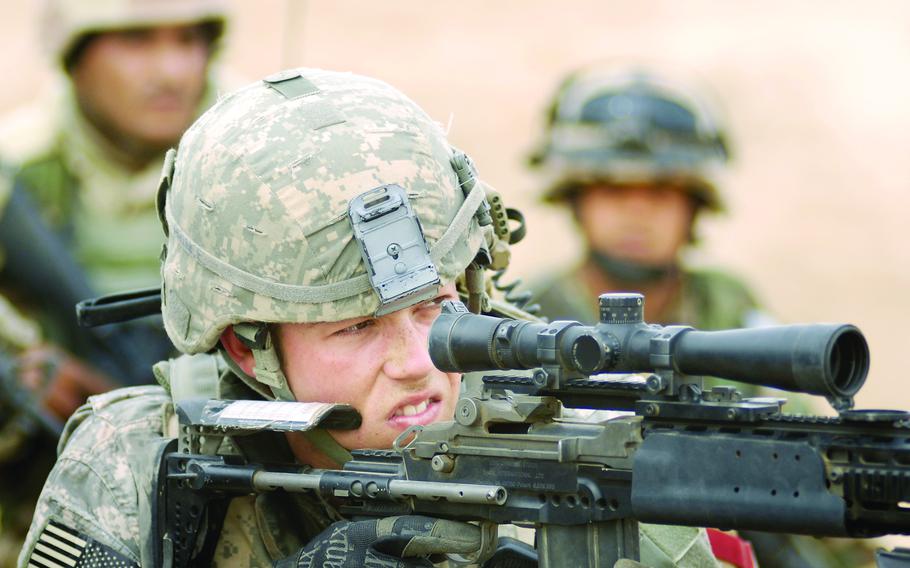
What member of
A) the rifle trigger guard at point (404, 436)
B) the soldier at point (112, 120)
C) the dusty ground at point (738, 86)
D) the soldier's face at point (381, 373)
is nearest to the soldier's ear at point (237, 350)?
the soldier's face at point (381, 373)

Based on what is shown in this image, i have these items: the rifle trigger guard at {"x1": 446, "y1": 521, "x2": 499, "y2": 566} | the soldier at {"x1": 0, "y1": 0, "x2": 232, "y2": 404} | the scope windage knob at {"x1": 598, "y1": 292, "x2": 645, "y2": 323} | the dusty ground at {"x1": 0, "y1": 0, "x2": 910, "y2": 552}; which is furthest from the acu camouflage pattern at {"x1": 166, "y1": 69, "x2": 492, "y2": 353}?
the dusty ground at {"x1": 0, "y1": 0, "x2": 910, "y2": 552}

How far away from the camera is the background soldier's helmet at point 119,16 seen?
11180 mm

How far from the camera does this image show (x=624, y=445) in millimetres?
4027

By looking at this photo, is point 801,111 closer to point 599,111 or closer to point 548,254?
point 548,254

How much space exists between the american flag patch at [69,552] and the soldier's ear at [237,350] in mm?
638

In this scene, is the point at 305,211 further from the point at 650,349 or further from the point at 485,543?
the point at 650,349

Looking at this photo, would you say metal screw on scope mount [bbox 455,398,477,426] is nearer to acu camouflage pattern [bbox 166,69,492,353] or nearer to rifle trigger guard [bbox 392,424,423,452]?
rifle trigger guard [bbox 392,424,423,452]

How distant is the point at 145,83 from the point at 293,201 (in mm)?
6613

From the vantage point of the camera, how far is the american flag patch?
493 cm

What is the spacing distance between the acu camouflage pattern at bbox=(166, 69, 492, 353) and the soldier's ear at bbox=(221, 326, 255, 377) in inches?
3.2

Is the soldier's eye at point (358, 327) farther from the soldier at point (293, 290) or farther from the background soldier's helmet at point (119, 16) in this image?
the background soldier's helmet at point (119, 16)

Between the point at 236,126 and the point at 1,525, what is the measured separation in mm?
5038

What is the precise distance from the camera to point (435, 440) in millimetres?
4383

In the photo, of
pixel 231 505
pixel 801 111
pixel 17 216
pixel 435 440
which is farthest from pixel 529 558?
pixel 801 111
